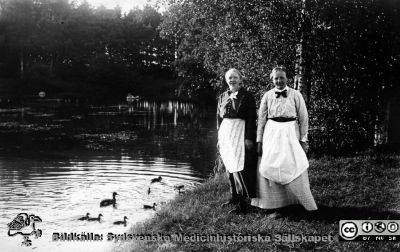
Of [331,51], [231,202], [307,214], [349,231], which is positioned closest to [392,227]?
[349,231]

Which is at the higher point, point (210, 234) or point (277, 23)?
point (277, 23)

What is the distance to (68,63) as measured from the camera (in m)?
73.2

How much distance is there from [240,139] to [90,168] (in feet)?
37.4

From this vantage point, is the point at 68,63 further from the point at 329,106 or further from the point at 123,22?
the point at 329,106

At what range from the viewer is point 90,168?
17.8m

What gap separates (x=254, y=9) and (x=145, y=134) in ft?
56.2

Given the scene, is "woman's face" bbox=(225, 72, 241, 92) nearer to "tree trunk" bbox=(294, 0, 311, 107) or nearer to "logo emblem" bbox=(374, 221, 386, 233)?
"logo emblem" bbox=(374, 221, 386, 233)

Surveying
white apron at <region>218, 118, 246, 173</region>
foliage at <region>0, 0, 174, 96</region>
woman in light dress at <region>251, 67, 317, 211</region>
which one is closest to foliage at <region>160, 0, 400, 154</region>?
woman in light dress at <region>251, 67, 317, 211</region>

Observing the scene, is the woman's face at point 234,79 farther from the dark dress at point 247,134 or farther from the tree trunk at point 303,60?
the tree trunk at point 303,60

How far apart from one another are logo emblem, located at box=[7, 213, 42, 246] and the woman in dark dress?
16.2 ft

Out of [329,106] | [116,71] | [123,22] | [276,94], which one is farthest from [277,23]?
[123,22]

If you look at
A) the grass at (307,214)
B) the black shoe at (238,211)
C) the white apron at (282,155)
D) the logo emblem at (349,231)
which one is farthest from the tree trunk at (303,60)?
the logo emblem at (349,231)

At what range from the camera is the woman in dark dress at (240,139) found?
7.50 meters

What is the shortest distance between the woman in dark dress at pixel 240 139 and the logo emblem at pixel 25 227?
16.2 ft
